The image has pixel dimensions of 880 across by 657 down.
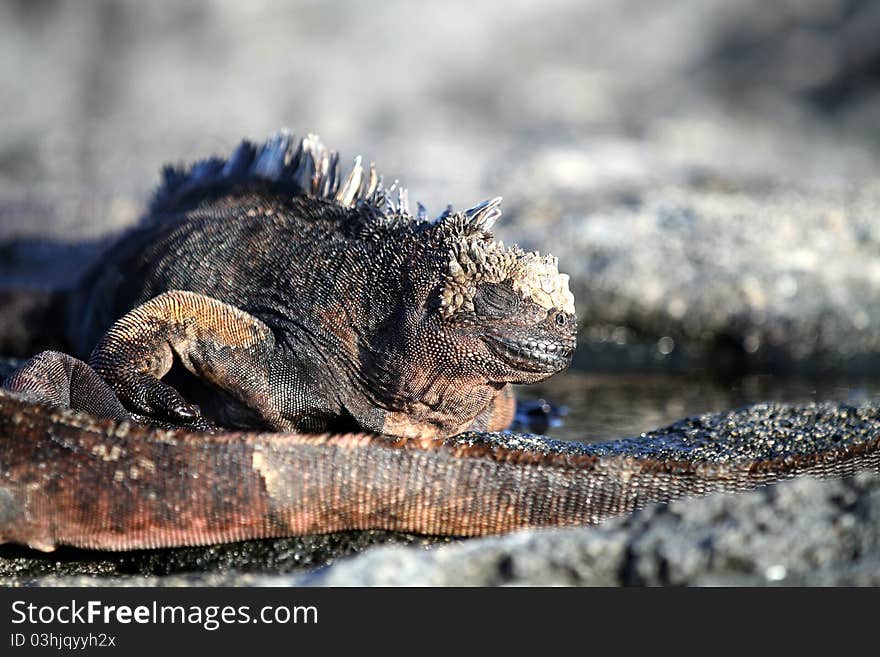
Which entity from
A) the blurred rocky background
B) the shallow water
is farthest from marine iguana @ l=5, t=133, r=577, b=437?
the blurred rocky background

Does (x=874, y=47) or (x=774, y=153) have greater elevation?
(x=874, y=47)

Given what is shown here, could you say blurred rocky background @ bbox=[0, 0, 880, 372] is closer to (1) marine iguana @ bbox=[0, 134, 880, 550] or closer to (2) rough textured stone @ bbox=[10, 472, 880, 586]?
(1) marine iguana @ bbox=[0, 134, 880, 550]

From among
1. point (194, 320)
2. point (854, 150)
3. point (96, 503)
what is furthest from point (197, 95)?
point (96, 503)

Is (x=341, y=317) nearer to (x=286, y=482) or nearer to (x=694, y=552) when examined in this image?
(x=286, y=482)

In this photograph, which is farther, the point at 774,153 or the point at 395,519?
the point at 774,153

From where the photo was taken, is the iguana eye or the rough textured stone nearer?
the rough textured stone

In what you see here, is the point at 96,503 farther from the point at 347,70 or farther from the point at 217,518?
the point at 347,70

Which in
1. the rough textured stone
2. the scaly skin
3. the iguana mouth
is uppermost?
the iguana mouth

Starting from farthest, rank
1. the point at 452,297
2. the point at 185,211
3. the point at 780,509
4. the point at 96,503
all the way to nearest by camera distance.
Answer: the point at 185,211, the point at 452,297, the point at 96,503, the point at 780,509
